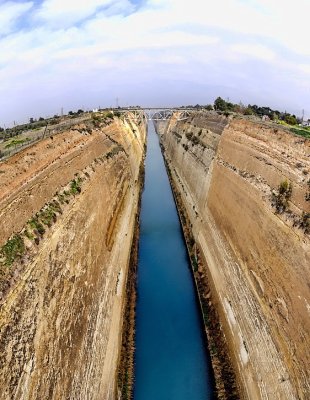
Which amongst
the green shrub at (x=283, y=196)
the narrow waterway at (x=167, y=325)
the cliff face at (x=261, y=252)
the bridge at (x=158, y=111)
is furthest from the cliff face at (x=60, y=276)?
the bridge at (x=158, y=111)

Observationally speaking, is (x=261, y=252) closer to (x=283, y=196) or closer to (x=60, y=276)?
(x=283, y=196)

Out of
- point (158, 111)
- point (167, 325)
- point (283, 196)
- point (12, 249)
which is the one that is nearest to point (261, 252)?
point (283, 196)

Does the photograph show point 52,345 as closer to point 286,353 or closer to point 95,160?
point 286,353

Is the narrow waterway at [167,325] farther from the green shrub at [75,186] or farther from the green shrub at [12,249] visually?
the green shrub at [12,249]

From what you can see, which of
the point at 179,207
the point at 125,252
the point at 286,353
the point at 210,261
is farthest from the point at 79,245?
the point at 179,207

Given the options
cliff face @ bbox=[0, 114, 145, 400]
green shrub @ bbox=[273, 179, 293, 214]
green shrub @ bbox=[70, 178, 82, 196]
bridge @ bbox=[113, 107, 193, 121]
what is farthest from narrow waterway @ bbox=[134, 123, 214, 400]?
bridge @ bbox=[113, 107, 193, 121]

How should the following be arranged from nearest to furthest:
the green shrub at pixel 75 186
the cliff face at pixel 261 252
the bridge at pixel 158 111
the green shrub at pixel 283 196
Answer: the cliff face at pixel 261 252 < the green shrub at pixel 283 196 < the green shrub at pixel 75 186 < the bridge at pixel 158 111
